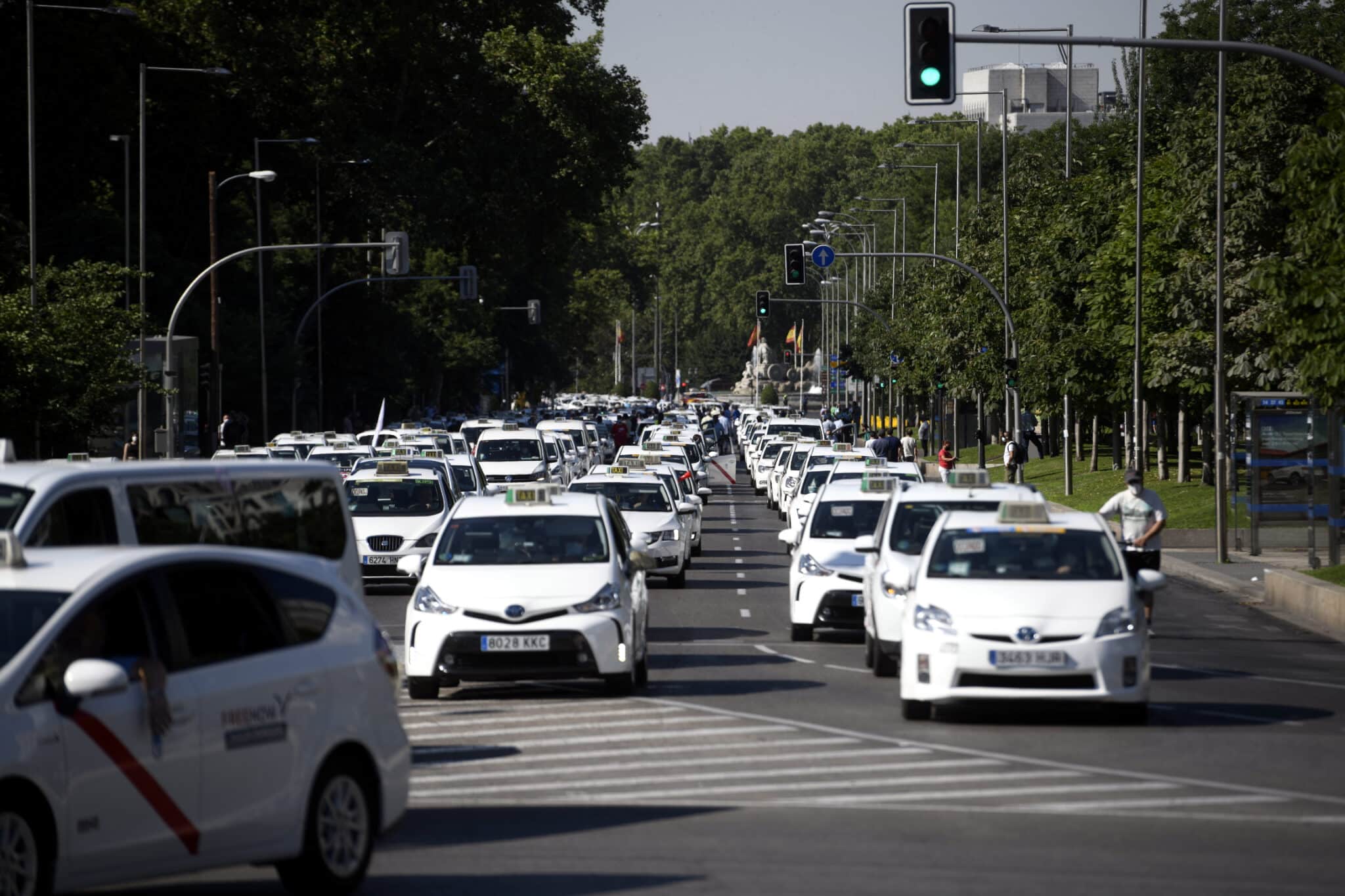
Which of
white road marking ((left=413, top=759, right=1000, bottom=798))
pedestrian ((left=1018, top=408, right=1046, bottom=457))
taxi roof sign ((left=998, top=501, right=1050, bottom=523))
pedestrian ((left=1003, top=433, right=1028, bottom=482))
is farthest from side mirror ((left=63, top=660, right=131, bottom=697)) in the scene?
pedestrian ((left=1018, top=408, right=1046, bottom=457))

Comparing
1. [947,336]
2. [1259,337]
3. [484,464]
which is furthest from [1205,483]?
[947,336]

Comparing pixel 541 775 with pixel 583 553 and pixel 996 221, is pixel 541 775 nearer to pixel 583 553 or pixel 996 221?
pixel 583 553

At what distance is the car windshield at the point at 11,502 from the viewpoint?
488 inches

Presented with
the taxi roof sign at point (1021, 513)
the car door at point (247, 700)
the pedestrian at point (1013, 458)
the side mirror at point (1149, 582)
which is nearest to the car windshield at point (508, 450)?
the pedestrian at point (1013, 458)

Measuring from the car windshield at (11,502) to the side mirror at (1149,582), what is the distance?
8.03 meters

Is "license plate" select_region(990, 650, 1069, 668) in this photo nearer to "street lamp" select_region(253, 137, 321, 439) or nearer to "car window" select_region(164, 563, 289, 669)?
"car window" select_region(164, 563, 289, 669)

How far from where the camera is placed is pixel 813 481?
37875mm

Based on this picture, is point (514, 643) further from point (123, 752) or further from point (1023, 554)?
point (123, 752)

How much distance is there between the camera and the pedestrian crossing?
39.0 ft

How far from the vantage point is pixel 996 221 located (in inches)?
2805

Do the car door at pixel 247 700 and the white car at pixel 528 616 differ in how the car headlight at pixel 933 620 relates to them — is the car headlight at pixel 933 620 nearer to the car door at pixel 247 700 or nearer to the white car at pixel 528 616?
the white car at pixel 528 616

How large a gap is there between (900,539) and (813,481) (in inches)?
703

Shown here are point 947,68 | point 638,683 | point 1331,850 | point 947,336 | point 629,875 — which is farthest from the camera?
point 947,336

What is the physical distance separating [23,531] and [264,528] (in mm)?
1491
